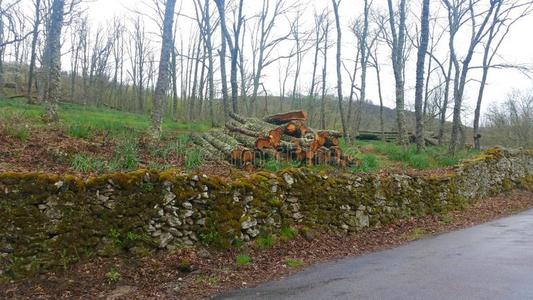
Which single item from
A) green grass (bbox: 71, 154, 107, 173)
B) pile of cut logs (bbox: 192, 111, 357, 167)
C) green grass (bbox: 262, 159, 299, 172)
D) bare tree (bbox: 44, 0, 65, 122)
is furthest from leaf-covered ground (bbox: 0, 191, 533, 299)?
bare tree (bbox: 44, 0, 65, 122)

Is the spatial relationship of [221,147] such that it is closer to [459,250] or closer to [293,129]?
[293,129]

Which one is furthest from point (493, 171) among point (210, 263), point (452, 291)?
point (210, 263)

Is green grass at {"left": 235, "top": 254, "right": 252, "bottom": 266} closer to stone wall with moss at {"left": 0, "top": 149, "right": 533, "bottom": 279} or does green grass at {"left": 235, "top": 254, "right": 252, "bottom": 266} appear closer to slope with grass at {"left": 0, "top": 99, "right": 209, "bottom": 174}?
stone wall with moss at {"left": 0, "top": 149, "right": 533, "bottom": 279}

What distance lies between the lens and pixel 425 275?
5.87 meters

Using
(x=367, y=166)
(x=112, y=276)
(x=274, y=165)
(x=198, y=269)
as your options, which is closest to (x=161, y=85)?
(x=274, y=165)

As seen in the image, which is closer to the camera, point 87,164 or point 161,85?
point 87,164

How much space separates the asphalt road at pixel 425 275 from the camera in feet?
16.7

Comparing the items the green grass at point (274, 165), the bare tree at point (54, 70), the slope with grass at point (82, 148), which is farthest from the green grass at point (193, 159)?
the bare tree at point (54, 70)

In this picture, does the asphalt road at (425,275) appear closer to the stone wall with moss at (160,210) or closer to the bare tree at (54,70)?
the stone wall with moss at (160,210)

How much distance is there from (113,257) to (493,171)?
44.7 feet

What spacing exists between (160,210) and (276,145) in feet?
15.9

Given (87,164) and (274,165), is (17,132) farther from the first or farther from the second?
(274,165)

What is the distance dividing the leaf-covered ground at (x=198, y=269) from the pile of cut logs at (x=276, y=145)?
266cm

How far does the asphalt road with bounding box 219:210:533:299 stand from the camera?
201 inches
